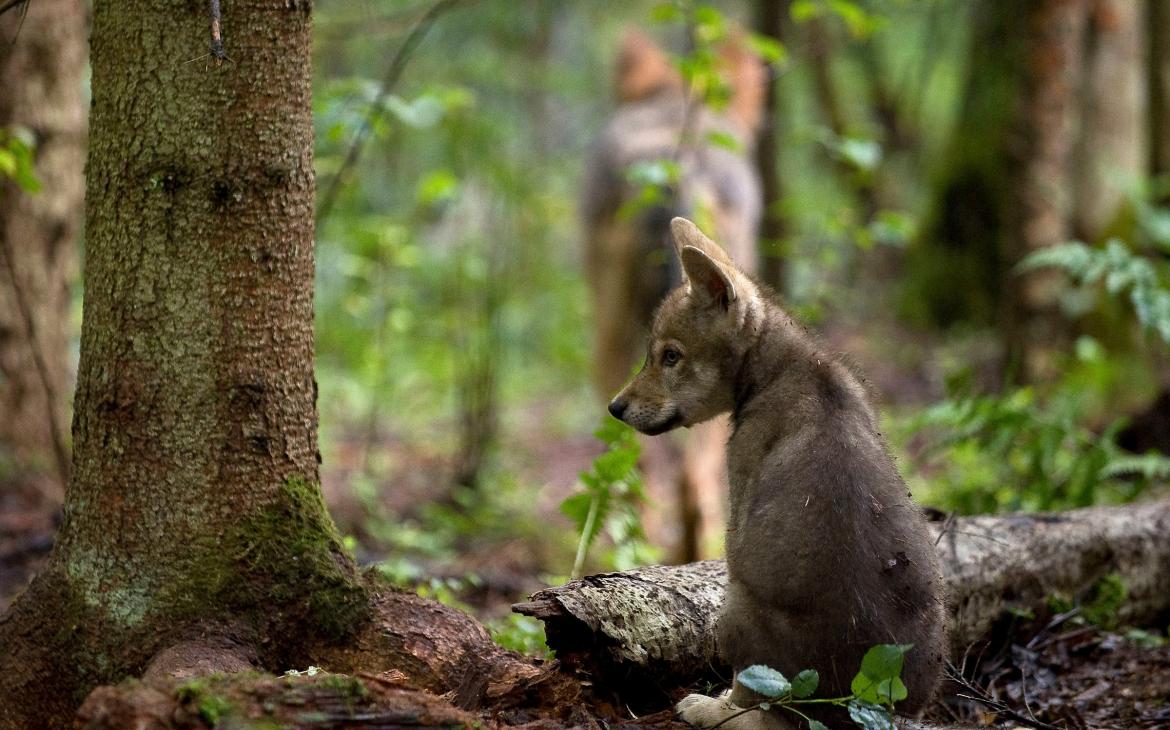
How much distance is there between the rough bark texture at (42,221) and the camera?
7.05 meters

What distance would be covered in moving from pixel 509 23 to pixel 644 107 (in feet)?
8.07

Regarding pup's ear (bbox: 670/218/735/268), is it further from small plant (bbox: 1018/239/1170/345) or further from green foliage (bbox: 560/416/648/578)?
small plant (bbox: 1018/239/1170/345)

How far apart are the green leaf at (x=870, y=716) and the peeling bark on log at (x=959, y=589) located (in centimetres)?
74

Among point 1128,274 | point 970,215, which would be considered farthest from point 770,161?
point 1128,274

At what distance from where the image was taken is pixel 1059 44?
8852 millimetres

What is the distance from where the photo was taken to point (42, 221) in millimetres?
7188

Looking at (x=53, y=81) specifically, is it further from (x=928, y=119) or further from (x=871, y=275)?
(x=928, y=119)

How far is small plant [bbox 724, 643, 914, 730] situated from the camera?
109 inches

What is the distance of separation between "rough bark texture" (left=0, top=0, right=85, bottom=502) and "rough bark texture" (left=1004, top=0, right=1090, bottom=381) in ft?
24.4

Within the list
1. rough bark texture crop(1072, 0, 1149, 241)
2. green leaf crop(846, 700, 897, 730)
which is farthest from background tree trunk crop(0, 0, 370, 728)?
rough bark texture crop(1072, 0, 1149, 241)

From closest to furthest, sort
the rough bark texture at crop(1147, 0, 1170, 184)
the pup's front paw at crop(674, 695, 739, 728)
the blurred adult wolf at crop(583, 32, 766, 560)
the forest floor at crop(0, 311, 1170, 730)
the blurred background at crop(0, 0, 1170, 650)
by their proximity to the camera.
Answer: the pup's front paw at crop(674, 695, 739, 728)
the forest floor at crop(0, 311, 1170, 730)
the blurred background at crop(0, 0, 1170, 650)
the blurred adult wolf at crop(583, 32, 766, 560)
the rough bark texture at crop(1147, 0, 1170, 184)

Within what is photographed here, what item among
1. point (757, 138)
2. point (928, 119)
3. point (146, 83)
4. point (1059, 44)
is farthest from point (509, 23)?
A: point (146, 83)

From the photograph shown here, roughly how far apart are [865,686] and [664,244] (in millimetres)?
5299

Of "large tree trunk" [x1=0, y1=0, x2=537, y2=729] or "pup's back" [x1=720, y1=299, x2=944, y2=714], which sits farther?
"large tree trunk" [x1=0, y1=0, x2=537, y2=729]
